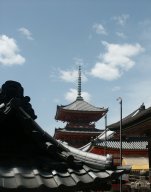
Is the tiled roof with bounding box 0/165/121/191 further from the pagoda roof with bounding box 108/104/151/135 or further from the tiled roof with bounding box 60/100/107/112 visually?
the tiled roof with bounding box 60/100/107/112

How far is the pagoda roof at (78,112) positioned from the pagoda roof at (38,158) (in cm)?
3427

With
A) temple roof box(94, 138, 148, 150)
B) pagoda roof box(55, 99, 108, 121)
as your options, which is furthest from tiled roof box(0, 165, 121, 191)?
pagoda roof box(55, 99, 108, 121)

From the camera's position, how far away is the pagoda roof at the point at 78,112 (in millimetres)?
38031

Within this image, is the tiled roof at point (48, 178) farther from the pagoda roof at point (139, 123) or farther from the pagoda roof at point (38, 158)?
the pagoda roof at point (139, 123)

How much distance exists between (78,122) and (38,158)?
117 ft

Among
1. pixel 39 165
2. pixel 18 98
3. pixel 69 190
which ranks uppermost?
pixel 18 98

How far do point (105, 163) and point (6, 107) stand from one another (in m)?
1.02

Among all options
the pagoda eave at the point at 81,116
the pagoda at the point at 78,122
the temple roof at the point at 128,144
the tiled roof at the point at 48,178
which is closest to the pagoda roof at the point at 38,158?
the tiled roof at the point at 48,178

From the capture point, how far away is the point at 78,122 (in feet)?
127

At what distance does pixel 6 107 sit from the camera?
3.15 m

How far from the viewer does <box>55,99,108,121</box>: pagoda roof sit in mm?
38031

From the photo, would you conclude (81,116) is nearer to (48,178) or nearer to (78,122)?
(78,122)

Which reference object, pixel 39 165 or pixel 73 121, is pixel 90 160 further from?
pixel 73 121

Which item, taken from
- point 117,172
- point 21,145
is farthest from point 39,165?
point 117,172
